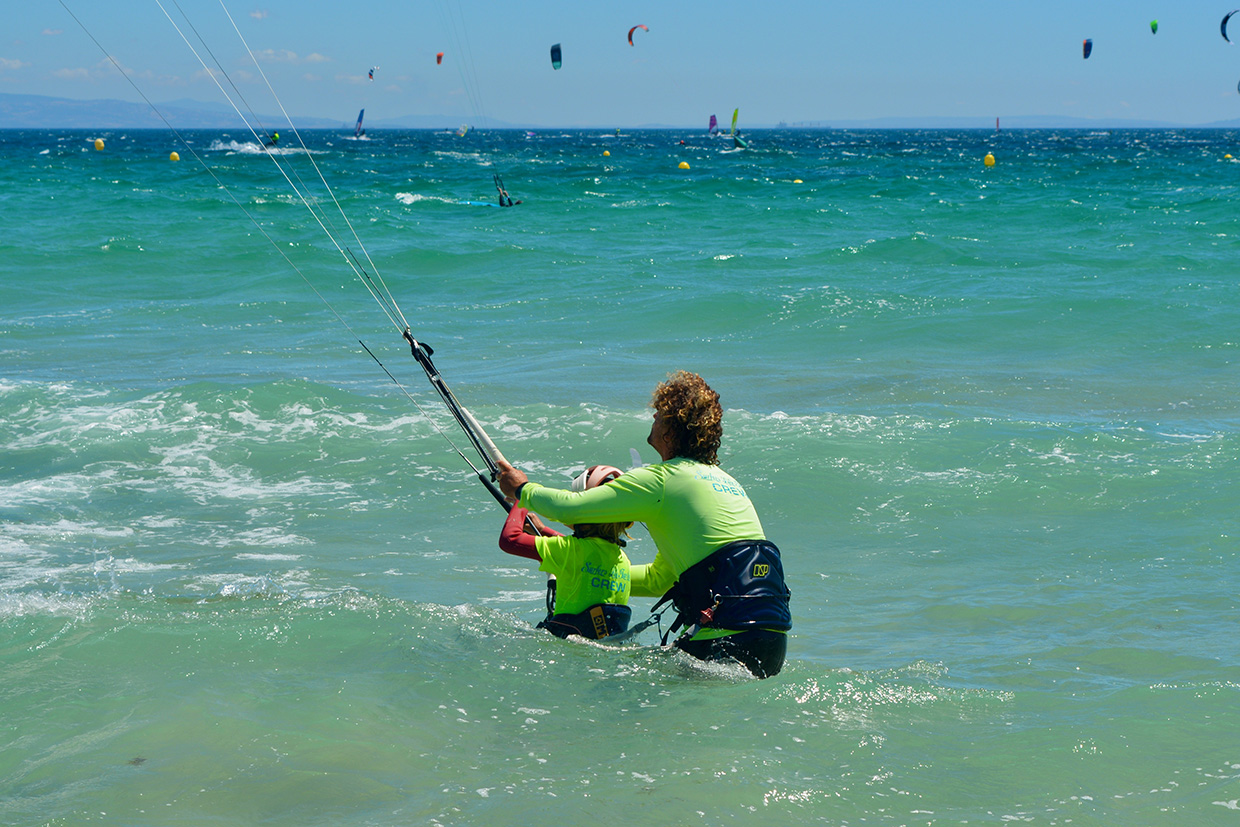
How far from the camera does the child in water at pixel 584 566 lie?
4.17 meters

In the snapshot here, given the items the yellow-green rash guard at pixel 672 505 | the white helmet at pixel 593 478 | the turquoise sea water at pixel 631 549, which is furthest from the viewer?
the white helmet at pixel 593 478

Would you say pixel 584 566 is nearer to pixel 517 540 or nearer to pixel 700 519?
pixel 517 540

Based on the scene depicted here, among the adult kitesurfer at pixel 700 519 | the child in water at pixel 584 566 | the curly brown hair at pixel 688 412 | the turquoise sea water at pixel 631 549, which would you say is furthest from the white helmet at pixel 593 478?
the turquoise sea water at pixel 631 549

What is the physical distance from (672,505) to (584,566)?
539mm

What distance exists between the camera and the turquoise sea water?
3.59 meters

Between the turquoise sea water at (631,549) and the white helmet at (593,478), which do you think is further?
the white helmet at (593,478)

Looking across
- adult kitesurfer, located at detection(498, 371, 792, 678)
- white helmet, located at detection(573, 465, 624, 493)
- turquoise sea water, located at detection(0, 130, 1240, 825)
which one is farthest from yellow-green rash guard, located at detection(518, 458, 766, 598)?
turquoise sea water, located at detection(0, 130, 1240, 825)

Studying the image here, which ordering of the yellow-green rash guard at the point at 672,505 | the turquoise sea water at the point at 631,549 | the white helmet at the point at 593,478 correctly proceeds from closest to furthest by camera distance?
the turquoise sea water at the point at 631,549
the yellow-green rash guard at the point at 672,505
the white helmet at the point at 593,478

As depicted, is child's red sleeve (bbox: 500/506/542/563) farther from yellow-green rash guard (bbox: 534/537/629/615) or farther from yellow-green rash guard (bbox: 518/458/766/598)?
yellow-green rash guard (bbox: 518/458/766/598)

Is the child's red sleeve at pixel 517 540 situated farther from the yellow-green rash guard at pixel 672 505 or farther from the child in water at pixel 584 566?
the yellow-green rash guard at pixel 672 505

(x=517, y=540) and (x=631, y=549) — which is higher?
(x=517, y=540)

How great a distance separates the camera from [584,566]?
425 centimetres

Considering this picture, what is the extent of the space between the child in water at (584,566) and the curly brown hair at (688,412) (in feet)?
1.05

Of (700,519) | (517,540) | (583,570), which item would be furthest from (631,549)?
(700,519)
